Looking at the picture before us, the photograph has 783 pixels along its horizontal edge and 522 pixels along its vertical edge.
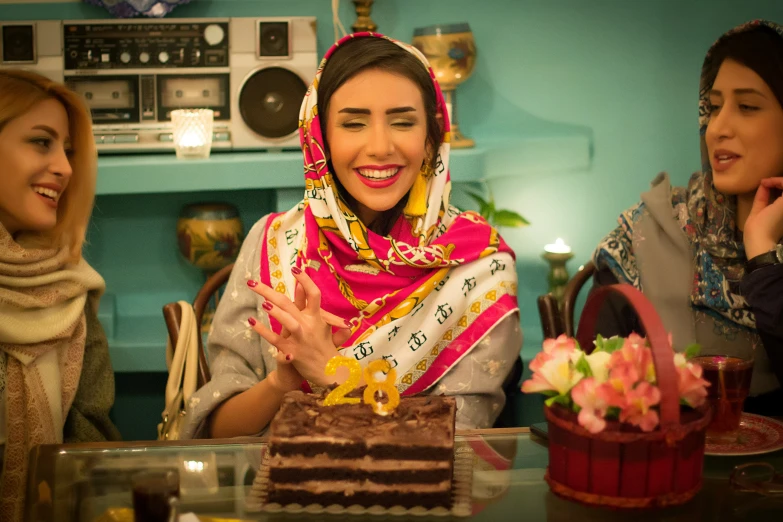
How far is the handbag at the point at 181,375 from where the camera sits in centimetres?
173

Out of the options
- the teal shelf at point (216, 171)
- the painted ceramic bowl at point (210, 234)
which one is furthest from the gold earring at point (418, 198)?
the painted ceramic bowl at point (210, 234)

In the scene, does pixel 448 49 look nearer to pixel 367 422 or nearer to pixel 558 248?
pixel 558 248

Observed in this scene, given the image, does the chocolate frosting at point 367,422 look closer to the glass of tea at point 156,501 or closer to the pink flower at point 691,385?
the glass of tea at point 156,501

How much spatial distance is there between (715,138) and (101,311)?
2.07 m

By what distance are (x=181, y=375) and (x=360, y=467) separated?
2.80ft

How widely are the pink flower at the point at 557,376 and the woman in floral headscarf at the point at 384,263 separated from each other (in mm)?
576

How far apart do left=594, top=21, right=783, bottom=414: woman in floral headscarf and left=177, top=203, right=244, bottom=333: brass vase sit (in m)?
1.28

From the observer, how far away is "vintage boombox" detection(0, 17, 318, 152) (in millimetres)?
2672

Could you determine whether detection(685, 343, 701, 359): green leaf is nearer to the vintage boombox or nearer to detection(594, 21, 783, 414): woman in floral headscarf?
detection(594, 21, 783, 414): woman in floral headscarf

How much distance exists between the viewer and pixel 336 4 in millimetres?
2633

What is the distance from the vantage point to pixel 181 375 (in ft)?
5.93

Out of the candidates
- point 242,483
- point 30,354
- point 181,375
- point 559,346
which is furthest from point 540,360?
point 30,354

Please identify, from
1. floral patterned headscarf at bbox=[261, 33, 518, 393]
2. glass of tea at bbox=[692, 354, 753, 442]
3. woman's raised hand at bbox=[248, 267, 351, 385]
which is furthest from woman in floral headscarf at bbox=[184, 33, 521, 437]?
glass of tea at bbox=[692, 354, 753, 442]

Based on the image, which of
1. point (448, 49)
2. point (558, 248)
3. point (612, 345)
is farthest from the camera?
point (558, 248)
